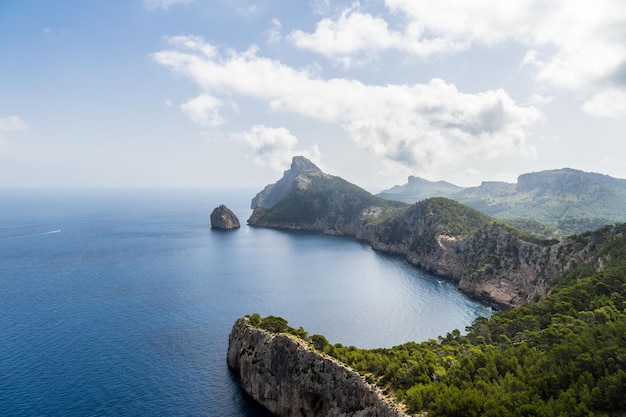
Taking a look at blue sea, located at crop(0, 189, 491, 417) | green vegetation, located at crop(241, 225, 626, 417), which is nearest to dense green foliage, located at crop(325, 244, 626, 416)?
green vegetation, located at crop(241, 225, 626, 417)

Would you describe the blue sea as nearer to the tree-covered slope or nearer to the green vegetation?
the green vegetation

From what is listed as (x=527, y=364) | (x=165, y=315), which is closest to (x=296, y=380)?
(x=527, y=364)

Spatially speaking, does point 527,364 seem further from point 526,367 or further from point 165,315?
point 165,315

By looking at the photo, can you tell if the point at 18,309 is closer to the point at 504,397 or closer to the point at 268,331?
the point at 268,331

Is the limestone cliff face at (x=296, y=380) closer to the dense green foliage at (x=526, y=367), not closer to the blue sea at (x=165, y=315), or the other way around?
the dense green foliage at (x=526, y=367)

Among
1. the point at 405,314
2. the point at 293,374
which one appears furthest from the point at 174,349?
the point at 405,314
